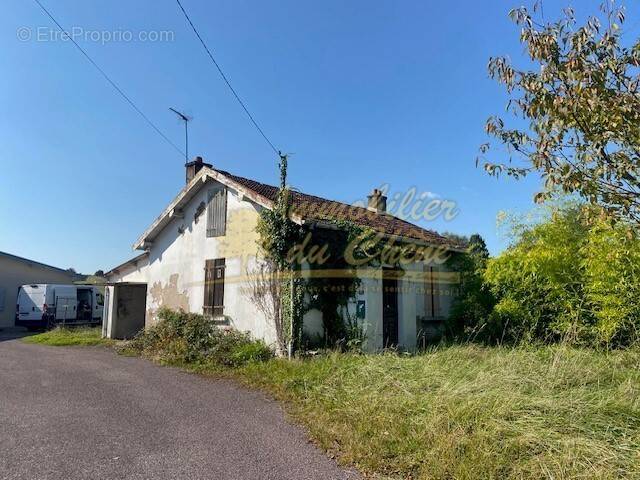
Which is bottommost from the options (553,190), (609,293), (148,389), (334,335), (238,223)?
(148,389)

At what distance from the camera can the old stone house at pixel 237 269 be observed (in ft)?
35.9

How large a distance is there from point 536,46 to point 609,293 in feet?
24.2

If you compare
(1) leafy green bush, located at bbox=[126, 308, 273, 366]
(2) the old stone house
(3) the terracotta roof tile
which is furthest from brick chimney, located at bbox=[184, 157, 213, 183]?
(1) leafy green bush, located at bbox=[126, 308, 273, 366]

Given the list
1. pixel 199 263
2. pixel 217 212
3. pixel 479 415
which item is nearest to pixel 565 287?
pixel 479 415

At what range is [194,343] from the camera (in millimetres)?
10781

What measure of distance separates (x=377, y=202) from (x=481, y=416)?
13730 millimetres

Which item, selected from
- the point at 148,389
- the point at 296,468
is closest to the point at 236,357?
the point at 148,389

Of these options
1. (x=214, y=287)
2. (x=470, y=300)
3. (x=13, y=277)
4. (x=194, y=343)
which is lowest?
(x=194, y=343)

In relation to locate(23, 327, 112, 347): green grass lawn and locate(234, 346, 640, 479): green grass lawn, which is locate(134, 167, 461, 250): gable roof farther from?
locate(234, 346, 640, 479): green grass lawn

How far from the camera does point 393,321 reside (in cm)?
1208

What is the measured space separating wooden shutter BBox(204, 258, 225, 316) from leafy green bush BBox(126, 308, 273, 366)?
46cm

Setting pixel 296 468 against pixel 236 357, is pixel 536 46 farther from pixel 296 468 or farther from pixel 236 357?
pixel 236 357

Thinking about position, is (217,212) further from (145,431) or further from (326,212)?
(145,431)

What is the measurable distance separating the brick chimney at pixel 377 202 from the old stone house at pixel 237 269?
2742 mm
